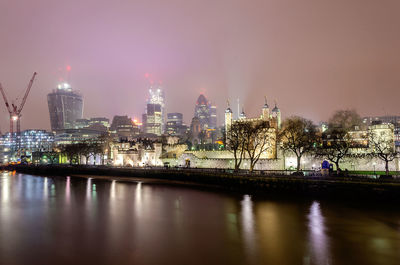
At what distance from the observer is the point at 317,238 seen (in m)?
22.1

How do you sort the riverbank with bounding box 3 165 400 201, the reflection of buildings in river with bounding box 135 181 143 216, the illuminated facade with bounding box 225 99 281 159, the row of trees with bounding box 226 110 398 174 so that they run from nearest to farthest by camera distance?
the reflection of buildings in river with bounding box 135 181 143 216 → the riverbank with bounding box 3 165 400 201 → the row of trees with bounding box 226 110 398 174 → the illuminated facade with bounding box 225 99 281 159

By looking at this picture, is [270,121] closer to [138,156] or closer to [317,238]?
[138,156]

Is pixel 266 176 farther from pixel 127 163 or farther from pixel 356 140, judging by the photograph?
pixel 127 163

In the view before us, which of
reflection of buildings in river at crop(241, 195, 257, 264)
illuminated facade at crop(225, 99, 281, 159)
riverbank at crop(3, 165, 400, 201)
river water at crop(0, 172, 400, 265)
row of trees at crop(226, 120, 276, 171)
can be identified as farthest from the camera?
illuminated facade at crop(225, 99, 281, 159)

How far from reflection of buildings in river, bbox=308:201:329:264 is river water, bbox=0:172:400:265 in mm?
55

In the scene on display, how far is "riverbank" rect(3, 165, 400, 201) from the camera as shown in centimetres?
3525

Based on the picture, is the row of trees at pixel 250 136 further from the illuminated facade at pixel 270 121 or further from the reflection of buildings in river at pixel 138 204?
the reflection of buildings in river at pixel 138 204

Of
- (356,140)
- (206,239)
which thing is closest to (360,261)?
(206,239)

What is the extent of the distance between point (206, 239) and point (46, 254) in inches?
410

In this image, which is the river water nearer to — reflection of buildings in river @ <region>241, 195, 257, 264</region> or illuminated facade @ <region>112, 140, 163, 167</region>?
reflection of buildings in river @ <region>241, 195, 257, 264</region>

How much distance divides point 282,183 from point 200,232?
22.7 metres

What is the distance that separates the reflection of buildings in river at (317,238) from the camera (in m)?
18.4

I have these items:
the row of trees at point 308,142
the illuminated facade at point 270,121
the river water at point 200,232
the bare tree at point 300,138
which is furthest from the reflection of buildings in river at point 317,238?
the illuminated facade at point 270,121

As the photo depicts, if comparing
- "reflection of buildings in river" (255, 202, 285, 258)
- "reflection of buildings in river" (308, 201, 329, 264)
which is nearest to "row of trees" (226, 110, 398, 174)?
"reflection of buildings in river" (255, 202, 285, 258)
